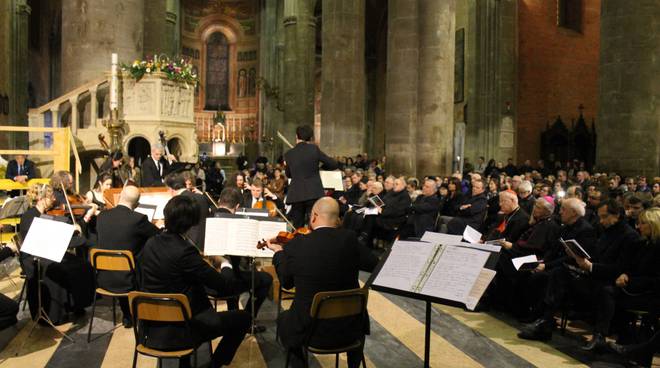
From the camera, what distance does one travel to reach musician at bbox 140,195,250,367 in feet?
13.1

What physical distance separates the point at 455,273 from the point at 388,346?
6.35ft

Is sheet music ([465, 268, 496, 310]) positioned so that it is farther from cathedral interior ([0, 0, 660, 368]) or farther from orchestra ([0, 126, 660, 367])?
cathedral interior ([0, 0, 660, 368])

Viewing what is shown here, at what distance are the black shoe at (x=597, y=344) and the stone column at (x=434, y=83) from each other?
30.7ft

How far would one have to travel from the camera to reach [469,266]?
3945 mm

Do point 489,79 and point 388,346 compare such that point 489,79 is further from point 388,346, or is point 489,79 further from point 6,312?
point 6,312

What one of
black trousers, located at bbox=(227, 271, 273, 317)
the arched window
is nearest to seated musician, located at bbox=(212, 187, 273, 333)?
black trousers, located at bbox=(227, 271, 273, 317)

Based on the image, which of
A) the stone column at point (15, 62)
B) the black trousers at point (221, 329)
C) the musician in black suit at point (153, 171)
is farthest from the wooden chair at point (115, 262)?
the stone column at point (15, 62)

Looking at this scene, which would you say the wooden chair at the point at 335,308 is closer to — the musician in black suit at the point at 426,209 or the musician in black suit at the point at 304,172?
the musician in black suit at the point at 304,172

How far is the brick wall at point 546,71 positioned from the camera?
23891mm

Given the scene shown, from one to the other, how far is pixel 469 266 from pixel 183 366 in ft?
6.86

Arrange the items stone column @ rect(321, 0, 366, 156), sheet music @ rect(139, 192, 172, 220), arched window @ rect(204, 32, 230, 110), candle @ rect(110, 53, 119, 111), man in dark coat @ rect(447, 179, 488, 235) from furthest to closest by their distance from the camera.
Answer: arched window @ rect(204, 32, 230, 110), stone column @ rect(321, 0, 366, 156), candle @ rect(110, 53, 119, 111), man in dark coat @ rect(447, 179, 488, 235), sheet music @ rect(139, 192, 172, 220)

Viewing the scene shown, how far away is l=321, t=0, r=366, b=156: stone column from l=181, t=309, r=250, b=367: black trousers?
40.7 ft

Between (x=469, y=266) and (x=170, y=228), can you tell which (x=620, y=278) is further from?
(x=170, y=228)

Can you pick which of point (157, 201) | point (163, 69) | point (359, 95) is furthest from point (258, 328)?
point (359, 95)
